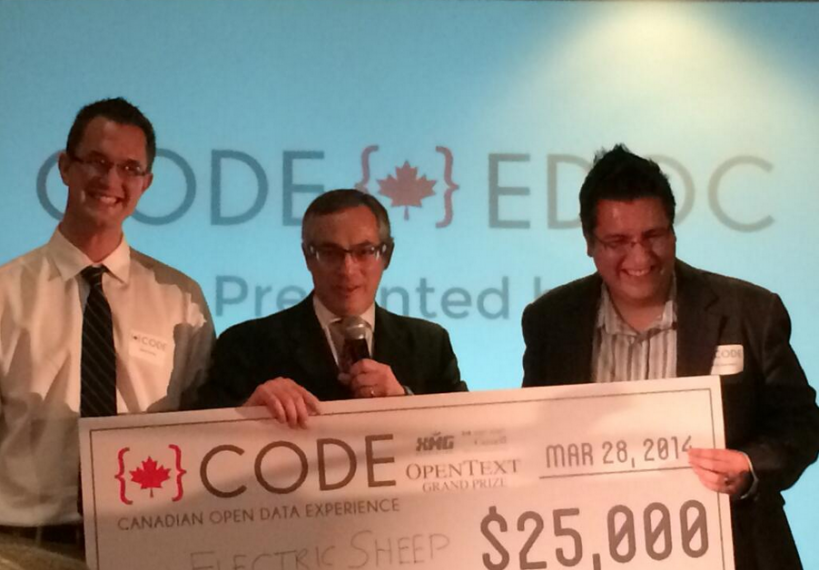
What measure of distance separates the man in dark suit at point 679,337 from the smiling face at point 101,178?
3.26 feet

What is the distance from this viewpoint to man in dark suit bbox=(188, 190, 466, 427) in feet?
5.78

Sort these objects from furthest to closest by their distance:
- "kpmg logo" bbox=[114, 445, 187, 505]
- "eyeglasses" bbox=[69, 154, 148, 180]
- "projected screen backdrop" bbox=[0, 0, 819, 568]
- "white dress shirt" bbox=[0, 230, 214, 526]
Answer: "projected screen backdrop" bbox=[0, 0, 819, 568] → "eyeglasses" bbox=[69, 154, 148, 180] → "white dress shirt" bbox=[0, 230, 214, 526] → "kpmg logo" bbox=[114, 445, 187, 505]

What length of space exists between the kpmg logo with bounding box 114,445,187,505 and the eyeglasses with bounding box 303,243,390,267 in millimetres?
518

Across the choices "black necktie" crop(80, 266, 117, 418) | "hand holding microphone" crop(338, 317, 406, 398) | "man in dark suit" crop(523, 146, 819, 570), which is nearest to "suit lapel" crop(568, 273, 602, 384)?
"man in dark suit" crop(523, 146, 819, 570)

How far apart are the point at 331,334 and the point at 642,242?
2.30ft

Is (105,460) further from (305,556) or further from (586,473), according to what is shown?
(586,473)

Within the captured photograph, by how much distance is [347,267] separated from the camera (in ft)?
5.88

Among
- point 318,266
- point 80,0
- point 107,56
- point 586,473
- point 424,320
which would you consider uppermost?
point 80,0

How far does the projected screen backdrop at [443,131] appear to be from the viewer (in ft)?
7.03

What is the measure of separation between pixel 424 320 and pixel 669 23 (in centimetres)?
109

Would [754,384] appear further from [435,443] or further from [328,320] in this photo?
[328,320]

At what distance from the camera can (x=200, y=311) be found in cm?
185

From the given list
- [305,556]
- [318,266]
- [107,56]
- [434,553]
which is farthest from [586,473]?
[107,56]

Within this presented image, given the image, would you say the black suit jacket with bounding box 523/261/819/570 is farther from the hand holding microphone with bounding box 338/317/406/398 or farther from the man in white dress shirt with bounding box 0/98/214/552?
the man in white dress shirt with bounding box 0/98/214/552
